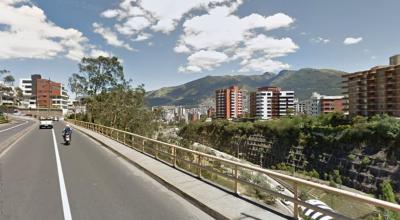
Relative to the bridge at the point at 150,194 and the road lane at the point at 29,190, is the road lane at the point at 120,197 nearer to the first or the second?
the bridge at the point at 150,194

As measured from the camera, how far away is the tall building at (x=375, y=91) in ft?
305

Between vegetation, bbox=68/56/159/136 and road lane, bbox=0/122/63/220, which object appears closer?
road lane, bbox=0/122/63/220

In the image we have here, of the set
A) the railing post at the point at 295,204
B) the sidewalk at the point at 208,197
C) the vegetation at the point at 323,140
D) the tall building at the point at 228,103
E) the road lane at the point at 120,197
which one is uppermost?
the tall building at the point at 228,103

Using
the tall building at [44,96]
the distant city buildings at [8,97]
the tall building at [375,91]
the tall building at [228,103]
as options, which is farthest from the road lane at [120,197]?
the tall building at [228,103]

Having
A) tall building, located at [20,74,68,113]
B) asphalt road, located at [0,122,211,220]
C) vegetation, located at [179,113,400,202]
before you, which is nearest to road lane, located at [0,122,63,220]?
asphalt road, located at [0,122,211,220]

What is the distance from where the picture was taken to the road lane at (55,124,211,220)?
287 inches

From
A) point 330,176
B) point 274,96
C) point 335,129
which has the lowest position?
point 330,176

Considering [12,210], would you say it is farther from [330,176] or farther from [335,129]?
[335,129]

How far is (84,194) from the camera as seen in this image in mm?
9102

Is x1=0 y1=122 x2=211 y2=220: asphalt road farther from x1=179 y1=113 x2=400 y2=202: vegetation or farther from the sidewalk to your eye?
x1=179 y1=113 x2=400 y2=202: vegetation

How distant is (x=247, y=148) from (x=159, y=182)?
82.7 metres

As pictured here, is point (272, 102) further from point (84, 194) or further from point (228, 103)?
point (84, 194)

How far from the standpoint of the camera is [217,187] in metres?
9.61

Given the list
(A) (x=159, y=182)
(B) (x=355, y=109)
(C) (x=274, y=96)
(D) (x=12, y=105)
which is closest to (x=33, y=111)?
(D) (x=12, y=105)
